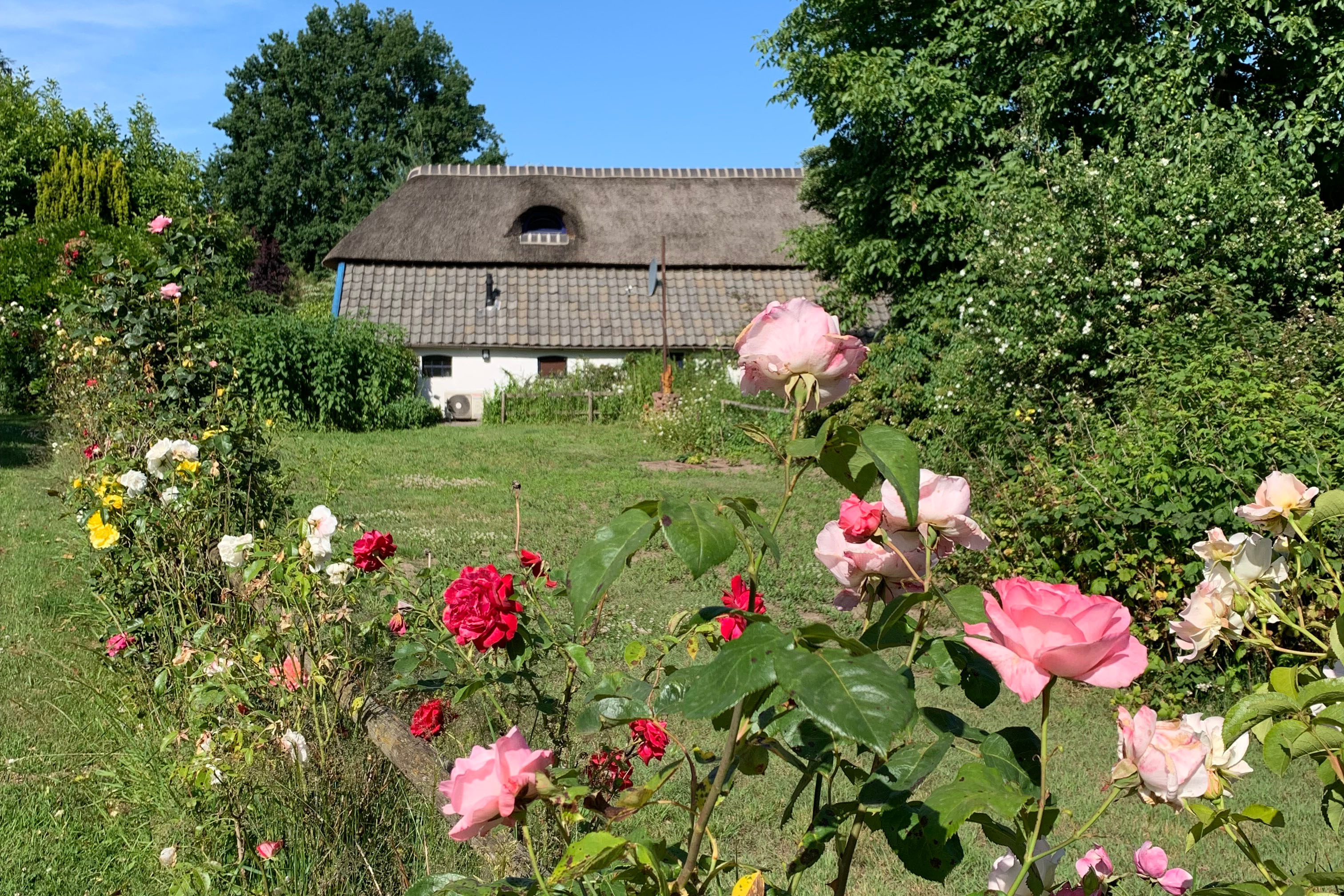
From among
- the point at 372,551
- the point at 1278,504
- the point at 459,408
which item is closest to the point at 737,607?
the point at 1278,504

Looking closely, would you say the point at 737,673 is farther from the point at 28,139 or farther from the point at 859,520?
the point at 28,139

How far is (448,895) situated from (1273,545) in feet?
3.60

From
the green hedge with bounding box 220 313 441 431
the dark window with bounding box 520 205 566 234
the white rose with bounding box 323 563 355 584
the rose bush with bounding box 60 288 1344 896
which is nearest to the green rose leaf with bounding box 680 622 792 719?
the rose bush with bounding box 60 288 1344 896

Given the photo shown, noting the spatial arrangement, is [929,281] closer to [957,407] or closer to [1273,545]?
[957,407]

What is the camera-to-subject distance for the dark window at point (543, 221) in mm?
22453

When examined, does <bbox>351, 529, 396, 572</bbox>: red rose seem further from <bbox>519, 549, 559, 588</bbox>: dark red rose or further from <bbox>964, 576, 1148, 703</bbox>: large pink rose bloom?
<bbox>964, 576, 1148, 703</bbox>: large pink rose bloom

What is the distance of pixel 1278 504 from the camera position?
1.28m

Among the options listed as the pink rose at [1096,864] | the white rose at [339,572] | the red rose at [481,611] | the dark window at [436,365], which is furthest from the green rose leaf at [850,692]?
the dark window at [436,365]

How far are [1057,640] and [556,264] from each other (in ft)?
70.0

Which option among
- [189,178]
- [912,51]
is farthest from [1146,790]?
[189,178]

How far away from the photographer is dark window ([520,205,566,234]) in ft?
73.7

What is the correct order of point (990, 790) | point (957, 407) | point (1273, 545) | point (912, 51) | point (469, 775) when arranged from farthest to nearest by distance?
point (912, 51) → point (957, 407) → point (1273, 545) → point (469, 775) → point (990, 790)

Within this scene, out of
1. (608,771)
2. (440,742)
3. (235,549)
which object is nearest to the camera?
(608,771)

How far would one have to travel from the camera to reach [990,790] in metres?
0.93
